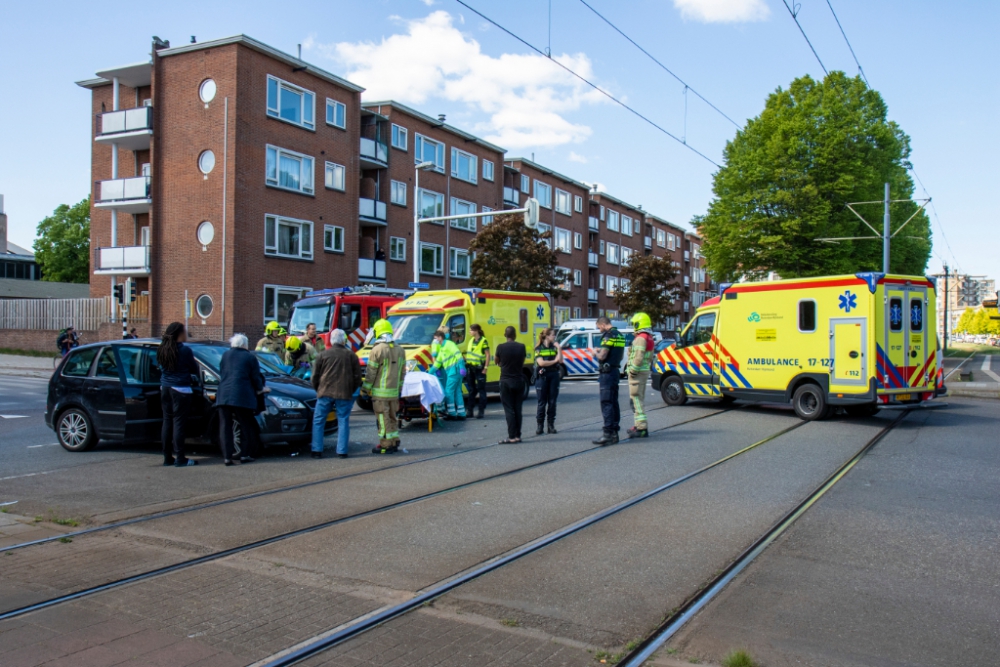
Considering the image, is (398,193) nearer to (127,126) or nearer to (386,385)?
(127,126)

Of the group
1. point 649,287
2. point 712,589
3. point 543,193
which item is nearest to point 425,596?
point 712,589

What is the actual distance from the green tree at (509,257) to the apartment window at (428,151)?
5.17m

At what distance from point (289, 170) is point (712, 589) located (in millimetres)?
30769

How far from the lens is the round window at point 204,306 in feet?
100

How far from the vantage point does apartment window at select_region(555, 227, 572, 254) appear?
5853cm

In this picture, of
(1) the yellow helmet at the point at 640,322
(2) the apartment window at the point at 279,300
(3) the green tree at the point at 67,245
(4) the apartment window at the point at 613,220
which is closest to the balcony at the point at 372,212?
(2) the apartment window at the point at 279,300

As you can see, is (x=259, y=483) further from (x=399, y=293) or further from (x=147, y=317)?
(x=147, y=317)

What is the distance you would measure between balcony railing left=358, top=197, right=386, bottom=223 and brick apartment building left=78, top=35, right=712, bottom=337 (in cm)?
5

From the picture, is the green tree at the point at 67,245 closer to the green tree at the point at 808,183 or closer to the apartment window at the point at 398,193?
the apartment window at the point at 398,193

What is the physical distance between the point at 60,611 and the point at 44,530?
2.22 m

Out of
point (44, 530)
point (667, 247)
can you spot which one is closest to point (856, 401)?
point (44, 530)

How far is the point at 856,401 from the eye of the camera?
14062mm

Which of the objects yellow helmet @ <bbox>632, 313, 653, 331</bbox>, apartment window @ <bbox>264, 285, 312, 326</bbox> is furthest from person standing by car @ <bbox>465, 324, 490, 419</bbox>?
apartment window @ <bbox>264, 285, 312, 326</bbox>

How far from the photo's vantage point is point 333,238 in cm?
3522
